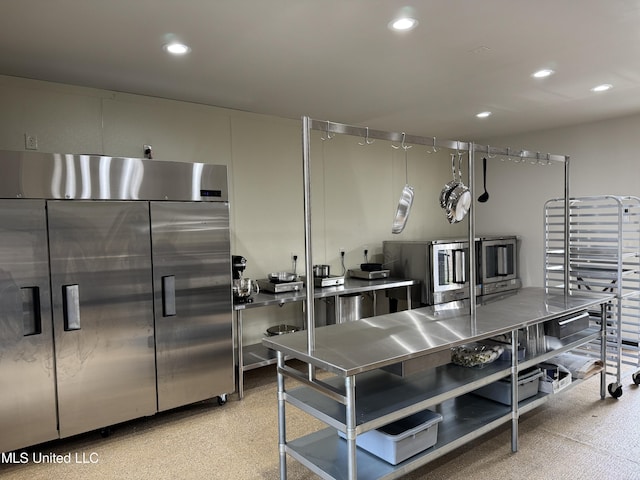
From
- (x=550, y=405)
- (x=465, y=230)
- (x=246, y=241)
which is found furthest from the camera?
(x=465, y=230)

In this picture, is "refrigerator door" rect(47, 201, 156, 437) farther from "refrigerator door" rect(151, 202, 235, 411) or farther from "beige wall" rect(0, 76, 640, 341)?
"beige wall" rect(0, 76, 640, 341)

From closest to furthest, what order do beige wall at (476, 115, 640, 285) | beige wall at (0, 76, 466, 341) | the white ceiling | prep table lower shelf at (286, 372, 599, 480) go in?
prep table lower shelf at (286, 372, 599, 480) → the white ceiling → beige wall at (0, 76, 466, 341) → beige wall at (476, 115, 640, 285)

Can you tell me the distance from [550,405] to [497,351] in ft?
3.47

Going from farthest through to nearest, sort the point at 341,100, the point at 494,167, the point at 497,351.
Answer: the point at 494,167 → the point at 341,100 → the point at 497,351

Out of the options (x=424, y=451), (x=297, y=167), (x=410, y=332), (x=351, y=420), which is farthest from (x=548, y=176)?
(x=351, y=420)

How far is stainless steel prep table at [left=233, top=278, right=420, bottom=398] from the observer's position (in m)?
3.67

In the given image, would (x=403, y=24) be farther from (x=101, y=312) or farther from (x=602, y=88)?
(x=101, y=312)

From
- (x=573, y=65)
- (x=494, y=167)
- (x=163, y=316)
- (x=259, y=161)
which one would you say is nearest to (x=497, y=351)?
(x=573, y=65)

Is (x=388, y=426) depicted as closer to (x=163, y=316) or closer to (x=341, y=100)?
(x=163, y=316)

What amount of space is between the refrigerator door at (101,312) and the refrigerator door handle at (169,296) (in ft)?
0.33

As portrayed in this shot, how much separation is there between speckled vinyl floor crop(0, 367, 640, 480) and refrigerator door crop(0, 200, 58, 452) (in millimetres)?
282

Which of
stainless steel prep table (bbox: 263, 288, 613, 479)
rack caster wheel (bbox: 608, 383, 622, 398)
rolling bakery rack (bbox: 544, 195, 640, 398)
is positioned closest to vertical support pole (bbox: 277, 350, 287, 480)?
A: stainless steel prep table (bbox: 263, 288, 613, 479)

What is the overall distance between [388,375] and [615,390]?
2165 mm

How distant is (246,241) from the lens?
437cm
